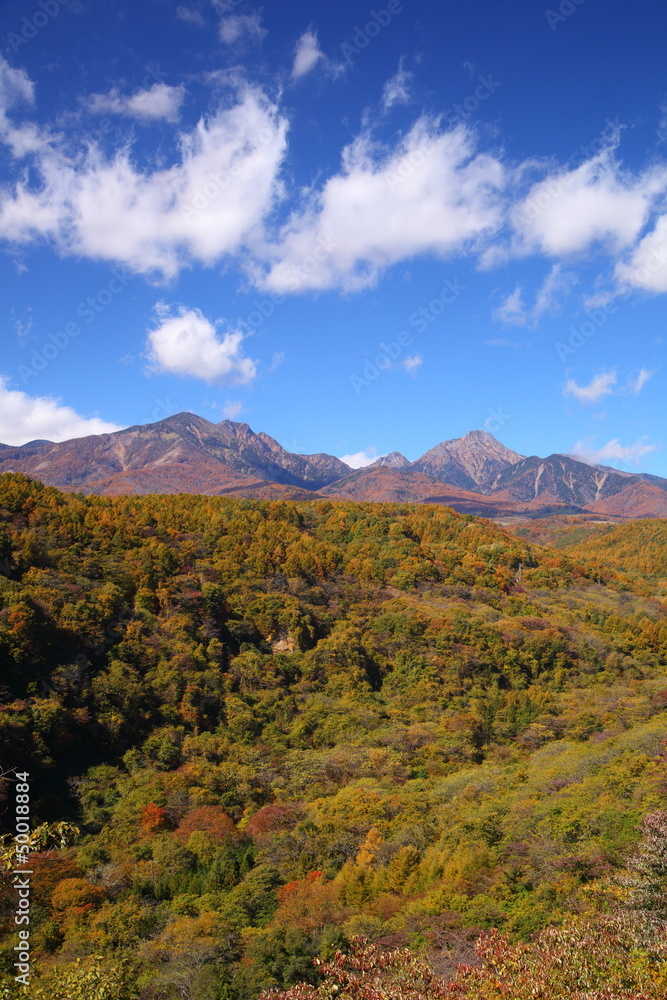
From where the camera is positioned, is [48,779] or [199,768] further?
[199,768]

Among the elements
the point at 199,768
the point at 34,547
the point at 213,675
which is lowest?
the point at 199,768

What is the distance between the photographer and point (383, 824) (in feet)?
91.1

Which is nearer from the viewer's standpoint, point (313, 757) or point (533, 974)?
point (533, 974)

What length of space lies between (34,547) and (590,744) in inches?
1640

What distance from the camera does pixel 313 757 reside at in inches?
1486

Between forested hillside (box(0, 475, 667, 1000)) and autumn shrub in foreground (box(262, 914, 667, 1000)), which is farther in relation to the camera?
forested hillside (box(0, 475, 667, 1000))

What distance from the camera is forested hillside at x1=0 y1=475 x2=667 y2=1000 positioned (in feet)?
58.0

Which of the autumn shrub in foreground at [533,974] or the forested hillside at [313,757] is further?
the forested hillside at [313,757]

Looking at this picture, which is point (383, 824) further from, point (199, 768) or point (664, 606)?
point (664, 606)

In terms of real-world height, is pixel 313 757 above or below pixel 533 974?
below

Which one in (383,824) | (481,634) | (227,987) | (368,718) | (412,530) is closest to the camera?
(227,987)

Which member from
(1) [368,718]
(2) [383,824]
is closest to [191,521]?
(1) [368,718]

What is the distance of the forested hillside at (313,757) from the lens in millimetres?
17672

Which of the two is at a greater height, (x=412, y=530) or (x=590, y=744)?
(x=412, y=530)
